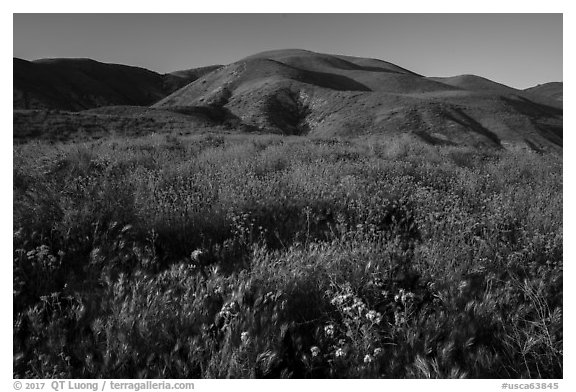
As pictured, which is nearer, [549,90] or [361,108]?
[361,108]

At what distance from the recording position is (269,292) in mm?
2521

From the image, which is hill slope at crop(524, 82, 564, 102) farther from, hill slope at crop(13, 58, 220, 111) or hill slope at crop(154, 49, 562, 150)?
hill slope at crop(13, 58, 220, 111)

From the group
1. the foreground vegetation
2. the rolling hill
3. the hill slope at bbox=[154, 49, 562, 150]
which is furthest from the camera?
the hill slope at bbox=[154, 49, 562, 150]

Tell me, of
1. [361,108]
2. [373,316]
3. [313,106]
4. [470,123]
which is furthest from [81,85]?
[373,316]

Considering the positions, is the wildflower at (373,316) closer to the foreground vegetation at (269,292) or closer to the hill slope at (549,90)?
the foreground vegetation at (269,292)

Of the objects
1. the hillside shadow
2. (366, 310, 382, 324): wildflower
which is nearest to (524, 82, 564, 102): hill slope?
the hillside shadow

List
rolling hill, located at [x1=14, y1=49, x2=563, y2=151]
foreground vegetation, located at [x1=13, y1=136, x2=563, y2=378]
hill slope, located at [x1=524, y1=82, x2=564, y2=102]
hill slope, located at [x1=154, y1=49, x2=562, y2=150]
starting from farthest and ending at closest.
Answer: hill slope, located at [x1=524, y1=82, x2=564, y2=102], hill slope, located at [x1=154, y1=49, x2=562, y2=150], rolling hill, located at [x1=14, y1=49, x2=563, y2=151], foreground vegetation, located at [x1=13, y1=136, x2=563, y2=378]

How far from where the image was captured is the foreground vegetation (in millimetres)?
2188

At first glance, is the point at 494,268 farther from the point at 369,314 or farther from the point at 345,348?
the point at 345,348

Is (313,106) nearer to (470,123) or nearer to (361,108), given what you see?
(361,108)

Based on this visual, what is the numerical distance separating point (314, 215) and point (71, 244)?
2297 mm

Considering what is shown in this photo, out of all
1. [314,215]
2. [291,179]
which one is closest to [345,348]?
[314,215]

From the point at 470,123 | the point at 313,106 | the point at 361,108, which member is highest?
the point at 313,106

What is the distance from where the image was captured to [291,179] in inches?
217
